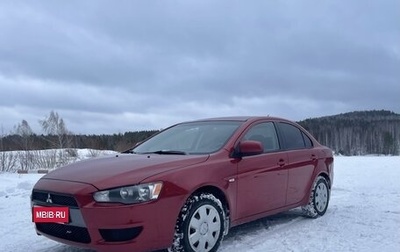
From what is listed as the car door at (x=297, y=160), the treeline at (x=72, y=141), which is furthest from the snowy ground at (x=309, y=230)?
the treeline at (x=72, y=141)

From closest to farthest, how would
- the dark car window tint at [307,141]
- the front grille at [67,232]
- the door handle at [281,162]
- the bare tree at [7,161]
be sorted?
1. the front grille at [67,232]
2. the door handle at [281,162]
3. the dark car window tint at [307,141]
4. the bare tree at [7,161]

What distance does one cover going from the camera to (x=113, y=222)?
361 centimetres

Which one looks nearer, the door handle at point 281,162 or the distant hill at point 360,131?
the door handle at point 281,162

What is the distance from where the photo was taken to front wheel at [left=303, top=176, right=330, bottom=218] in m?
6.12

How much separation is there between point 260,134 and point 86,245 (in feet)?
8.71

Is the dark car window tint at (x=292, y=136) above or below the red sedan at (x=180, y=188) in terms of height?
above

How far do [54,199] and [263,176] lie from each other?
2414mm

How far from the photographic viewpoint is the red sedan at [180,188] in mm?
3668

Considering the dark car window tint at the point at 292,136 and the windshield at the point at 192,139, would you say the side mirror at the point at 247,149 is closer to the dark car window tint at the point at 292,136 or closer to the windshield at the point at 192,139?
the windshield at the point at 192,139

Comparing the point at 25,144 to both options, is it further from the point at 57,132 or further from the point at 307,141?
the point at 307,141

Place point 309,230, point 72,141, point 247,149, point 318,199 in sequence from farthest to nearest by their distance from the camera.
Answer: point 72,141, point 318,199, point 309,230, point 247,149

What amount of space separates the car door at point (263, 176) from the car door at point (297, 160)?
0.57ft

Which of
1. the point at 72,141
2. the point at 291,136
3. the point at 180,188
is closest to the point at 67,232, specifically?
the point at 180,188

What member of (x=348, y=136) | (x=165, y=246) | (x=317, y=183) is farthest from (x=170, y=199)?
(x=348, y=136)
